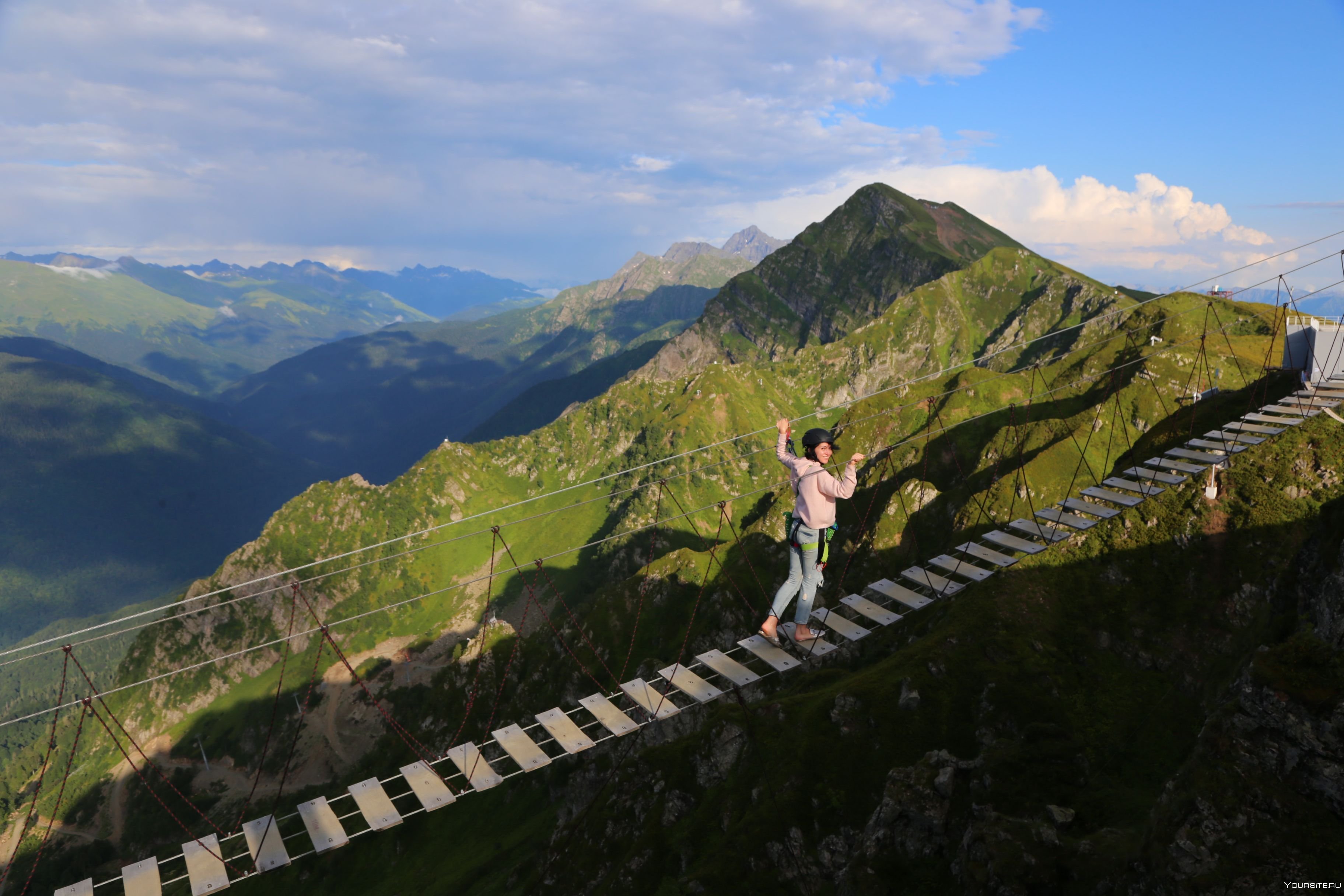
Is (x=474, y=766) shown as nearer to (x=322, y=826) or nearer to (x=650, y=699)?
(x=322, y=826)

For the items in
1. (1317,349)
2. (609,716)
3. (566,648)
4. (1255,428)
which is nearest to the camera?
(609,716)

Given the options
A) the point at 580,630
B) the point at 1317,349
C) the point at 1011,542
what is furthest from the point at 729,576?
the point at 1317,349

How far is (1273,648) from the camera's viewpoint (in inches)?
655

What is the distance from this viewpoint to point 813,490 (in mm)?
17922

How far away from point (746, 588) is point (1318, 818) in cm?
10127

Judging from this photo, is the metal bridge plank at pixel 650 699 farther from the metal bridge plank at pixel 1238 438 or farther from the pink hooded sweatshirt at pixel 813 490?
the metal bridge plank at pixel 1238 438

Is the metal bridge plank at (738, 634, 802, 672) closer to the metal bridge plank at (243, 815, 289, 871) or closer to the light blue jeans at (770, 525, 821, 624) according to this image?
the light blue jeans at (770, 525, 821, 624)

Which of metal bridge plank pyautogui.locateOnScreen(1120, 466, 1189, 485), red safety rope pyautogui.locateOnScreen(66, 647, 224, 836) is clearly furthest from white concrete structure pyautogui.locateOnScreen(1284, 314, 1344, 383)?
red safety rope pyautogui.locateOnScreen(66, 647, 224, 836)

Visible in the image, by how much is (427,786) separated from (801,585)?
35.8 feet

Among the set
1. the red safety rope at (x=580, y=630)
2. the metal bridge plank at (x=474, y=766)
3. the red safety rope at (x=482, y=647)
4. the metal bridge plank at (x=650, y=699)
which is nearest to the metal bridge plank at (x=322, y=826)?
the metal bridge plank at (x=474, y=766)

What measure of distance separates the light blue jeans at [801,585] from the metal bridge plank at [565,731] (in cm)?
599

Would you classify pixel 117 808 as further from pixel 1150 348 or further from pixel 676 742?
pixel 1150 348

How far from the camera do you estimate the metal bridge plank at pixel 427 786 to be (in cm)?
1722

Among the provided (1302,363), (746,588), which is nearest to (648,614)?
(746,588)
